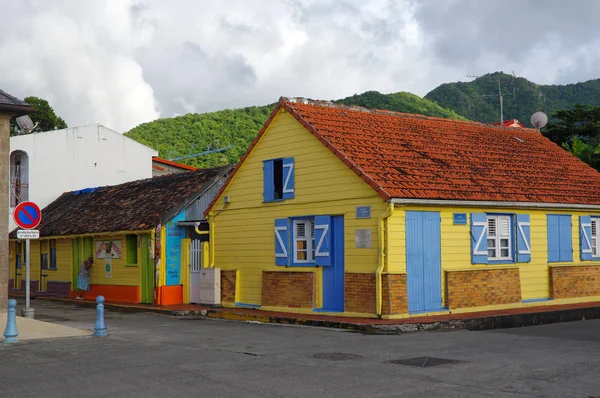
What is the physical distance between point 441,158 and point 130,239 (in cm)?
1090

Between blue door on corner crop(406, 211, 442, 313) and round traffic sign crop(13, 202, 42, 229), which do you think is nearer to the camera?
blue door on corner crop(406, 211, 442, 313)

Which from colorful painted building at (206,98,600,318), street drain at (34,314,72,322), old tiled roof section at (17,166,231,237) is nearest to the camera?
colorful painted building at (206,98,600,318)

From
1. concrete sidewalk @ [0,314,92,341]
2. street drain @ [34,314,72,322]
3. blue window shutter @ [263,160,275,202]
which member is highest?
blue window shutter @ [263,160,275,202]

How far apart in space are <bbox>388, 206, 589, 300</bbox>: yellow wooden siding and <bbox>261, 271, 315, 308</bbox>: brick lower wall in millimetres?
2780

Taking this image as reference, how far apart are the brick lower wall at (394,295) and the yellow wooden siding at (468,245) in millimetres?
228

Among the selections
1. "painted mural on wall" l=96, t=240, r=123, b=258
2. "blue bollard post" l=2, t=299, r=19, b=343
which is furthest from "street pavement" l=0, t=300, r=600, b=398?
"painted mural on wall" l=96, t=240, r=123, b=258

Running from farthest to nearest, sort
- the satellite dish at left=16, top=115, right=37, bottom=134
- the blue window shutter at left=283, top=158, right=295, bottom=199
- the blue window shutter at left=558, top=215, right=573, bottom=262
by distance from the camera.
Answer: the satellite dish at left=16, top=115, right=37, bottom=134 < the blue window shutter at left=558, top=215, right=573, bottom=262 < the blue window shutter at left=283, top=158, right=295, bottom=199

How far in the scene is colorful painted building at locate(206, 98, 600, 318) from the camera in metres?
17.7

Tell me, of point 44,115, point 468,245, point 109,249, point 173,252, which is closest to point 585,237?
point 468,245

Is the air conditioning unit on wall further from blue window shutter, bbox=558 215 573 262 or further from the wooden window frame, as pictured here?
blue window shutter, bbox=558 215 573 262

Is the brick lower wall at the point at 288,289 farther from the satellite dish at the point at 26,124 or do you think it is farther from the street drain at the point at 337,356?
the satellite dish at the point at 26,124

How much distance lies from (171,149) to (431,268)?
6201 cm

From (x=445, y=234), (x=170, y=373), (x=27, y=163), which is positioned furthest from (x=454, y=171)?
(x=27, y=163)

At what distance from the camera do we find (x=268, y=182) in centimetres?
2119
